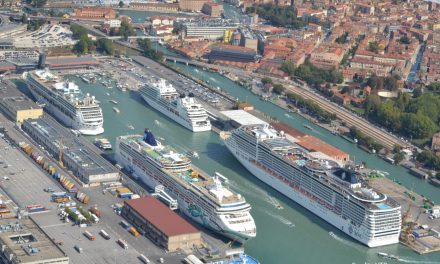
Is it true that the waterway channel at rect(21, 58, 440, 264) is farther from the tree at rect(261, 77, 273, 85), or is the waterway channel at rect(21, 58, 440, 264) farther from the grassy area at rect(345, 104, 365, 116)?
the grassy area at rect(345, 104, 365, 116)

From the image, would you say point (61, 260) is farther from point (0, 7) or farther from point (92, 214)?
point (0, 7)

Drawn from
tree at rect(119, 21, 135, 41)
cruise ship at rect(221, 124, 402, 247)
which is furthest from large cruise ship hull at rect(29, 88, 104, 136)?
tree at rect(119, 21, 135, 41)

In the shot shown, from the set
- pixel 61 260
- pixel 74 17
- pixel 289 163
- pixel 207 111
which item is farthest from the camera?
pixel 74 17

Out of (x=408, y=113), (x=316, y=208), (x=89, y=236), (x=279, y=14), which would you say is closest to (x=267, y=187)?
(x=316, y=208)

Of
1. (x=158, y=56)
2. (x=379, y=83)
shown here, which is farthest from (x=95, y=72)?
(x=379, y=83)

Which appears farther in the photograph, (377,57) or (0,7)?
(0,7)

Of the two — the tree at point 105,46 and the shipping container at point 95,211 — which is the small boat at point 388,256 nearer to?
the shipping container at point 95,211
